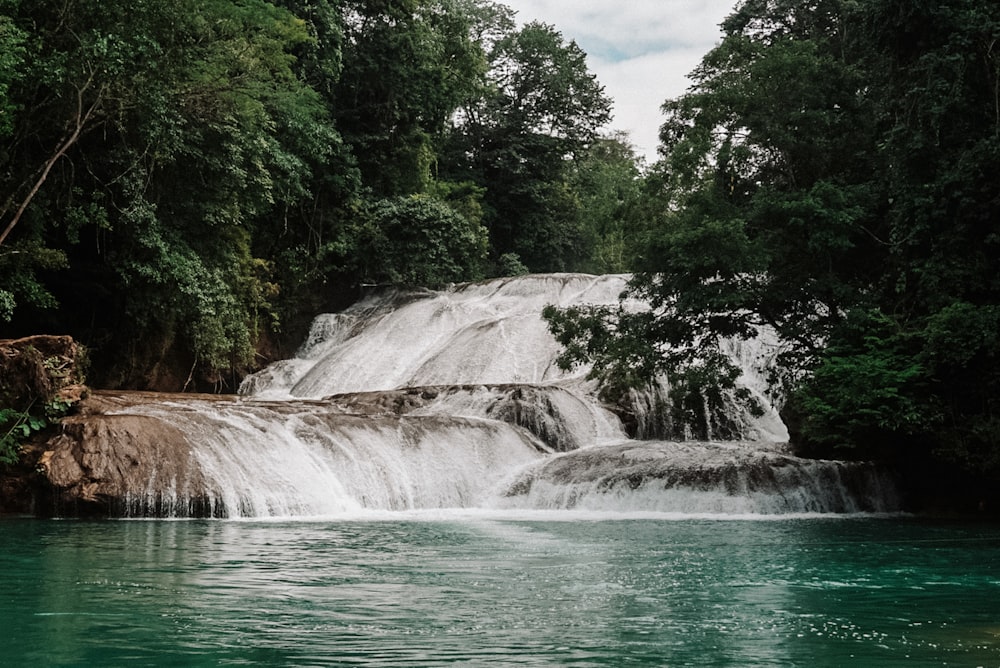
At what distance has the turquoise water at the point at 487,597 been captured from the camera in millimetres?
4969

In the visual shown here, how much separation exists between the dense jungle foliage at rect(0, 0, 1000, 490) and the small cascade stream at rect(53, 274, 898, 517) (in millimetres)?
948

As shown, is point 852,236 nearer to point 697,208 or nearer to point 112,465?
point 697,208

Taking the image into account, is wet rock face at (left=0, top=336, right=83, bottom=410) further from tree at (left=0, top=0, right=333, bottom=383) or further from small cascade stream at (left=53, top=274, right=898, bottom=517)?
tree at (left=0, top=0, right=333, bottom=383)

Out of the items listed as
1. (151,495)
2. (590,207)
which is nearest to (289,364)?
(151,495)

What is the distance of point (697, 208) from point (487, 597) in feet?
32.9

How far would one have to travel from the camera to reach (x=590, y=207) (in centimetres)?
4412

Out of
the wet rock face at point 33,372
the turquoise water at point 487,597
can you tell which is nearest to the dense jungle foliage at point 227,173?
the wet rock face at point 33,372

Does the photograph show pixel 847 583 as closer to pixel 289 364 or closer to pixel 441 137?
pixel 289 364

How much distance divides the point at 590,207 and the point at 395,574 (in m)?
37.5

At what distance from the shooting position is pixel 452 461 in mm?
15031

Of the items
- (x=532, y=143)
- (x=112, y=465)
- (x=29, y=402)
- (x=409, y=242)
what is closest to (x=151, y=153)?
(x=29, y=402)

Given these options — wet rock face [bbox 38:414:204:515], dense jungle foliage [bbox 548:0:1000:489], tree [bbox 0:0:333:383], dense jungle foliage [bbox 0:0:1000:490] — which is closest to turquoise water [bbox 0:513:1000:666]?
wet rock face [bbox 38:414:204:515]

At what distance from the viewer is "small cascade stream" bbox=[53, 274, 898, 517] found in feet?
41.1

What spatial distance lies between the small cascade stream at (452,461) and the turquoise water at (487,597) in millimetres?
1508
